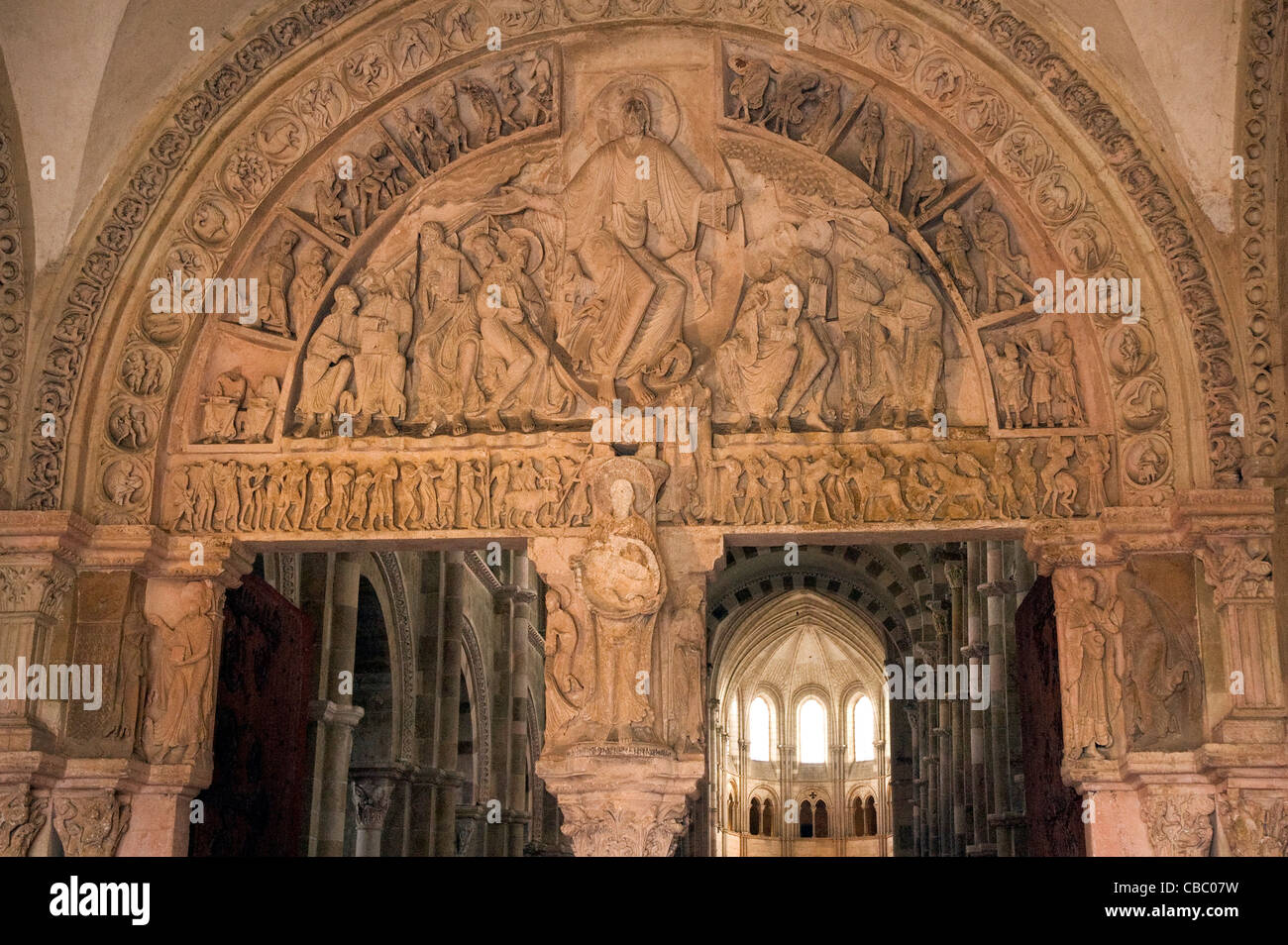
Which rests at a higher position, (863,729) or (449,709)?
(863,729)

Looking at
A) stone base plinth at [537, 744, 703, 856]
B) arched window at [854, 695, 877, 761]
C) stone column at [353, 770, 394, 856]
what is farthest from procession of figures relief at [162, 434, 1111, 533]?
arched window at [854, 695, 877, 761]

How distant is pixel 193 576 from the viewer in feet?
33.2

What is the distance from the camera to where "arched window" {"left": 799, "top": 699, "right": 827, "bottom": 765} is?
37.8 meters

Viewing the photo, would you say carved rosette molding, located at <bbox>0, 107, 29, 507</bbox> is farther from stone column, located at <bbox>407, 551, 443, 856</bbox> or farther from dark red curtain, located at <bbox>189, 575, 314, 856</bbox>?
stone column, located at <bbox>407, 551, 443, 856</bbox>

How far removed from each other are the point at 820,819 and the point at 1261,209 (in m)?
29.4

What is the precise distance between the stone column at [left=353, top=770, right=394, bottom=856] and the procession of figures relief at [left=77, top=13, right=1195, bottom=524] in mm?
7508

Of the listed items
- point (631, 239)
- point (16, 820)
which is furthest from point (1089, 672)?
point (16, 820)

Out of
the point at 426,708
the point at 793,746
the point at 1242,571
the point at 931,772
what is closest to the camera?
the point at 1242,571

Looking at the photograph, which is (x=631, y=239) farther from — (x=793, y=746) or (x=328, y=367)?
(x=793, y=746)

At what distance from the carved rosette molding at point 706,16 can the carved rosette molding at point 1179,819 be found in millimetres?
1884

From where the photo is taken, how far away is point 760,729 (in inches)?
1497

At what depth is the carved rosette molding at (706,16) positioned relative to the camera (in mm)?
9612

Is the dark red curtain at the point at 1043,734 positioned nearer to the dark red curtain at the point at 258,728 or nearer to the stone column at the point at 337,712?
the dark red curtain at the point at 258,728

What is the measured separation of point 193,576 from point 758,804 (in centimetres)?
2896
